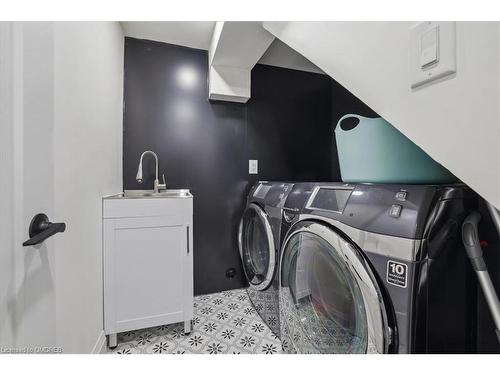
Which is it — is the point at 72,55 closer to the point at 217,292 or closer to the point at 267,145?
the point at 267,145

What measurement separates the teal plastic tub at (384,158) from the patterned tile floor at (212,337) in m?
1.09

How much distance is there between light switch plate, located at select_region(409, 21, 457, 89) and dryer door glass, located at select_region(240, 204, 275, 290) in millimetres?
932

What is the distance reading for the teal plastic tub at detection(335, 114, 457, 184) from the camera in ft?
2.19

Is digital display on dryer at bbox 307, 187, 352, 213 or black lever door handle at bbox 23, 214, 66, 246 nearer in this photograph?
black lever door handle at bbox 23, 214, 66, 246

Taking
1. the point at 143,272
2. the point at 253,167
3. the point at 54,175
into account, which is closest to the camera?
the point at 54,175

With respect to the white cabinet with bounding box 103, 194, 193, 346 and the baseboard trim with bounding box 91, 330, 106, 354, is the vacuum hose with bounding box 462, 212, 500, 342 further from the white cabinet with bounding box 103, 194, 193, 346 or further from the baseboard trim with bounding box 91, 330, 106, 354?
the baseboard trim with bounding box 91, 330, 106, 354

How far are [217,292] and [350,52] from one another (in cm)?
188

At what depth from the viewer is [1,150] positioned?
0.42 m

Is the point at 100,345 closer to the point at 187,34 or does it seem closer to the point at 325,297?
the point at 325,297

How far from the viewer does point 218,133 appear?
184cm

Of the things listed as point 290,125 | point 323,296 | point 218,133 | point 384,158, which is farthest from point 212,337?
point 290,125

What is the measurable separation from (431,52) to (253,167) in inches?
60.4

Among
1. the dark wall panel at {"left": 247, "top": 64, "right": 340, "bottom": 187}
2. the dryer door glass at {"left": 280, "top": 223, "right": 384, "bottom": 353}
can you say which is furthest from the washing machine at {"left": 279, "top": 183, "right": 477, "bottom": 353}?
the dark wall panel at {"left": 247, "top": 64, "right": 340, "bottom": 187}

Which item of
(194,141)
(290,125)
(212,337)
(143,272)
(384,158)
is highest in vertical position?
(290,125)
